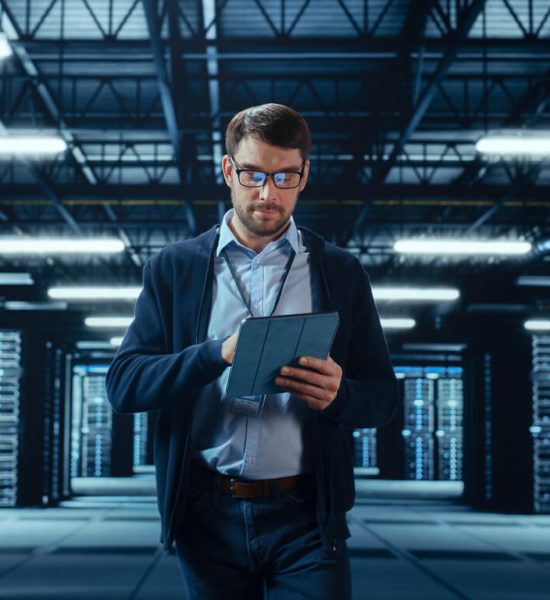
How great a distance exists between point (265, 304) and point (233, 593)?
597mm

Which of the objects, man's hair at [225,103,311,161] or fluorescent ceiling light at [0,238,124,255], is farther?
fluorescent ceiling light at [0,238,124,255]

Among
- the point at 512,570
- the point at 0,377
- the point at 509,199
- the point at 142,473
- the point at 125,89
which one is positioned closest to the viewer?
the point at 512,570

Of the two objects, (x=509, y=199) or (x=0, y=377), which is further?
(x=0, y=377)

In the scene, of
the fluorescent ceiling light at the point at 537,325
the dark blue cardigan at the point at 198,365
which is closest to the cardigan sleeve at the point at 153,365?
the dark blue cardigan at the point at 198,365

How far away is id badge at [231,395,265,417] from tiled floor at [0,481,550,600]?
6070 millimetres

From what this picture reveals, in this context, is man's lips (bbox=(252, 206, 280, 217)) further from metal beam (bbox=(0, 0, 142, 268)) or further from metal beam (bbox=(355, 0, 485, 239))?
metal beam (bbox=(0, 0, 142, 268))

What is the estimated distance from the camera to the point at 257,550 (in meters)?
1.90

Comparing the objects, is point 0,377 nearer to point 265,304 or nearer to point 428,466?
point 428,466

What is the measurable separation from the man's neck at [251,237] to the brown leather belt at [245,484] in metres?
0.49

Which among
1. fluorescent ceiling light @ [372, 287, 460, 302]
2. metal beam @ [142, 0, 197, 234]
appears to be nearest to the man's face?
metal beam @ [142, 0, 197, 234]

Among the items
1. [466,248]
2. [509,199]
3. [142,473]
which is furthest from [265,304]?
[142,473]

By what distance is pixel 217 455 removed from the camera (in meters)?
1.91

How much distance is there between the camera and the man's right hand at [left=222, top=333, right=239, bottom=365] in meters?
1.78

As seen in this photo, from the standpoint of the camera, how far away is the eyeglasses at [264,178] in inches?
74.5
